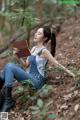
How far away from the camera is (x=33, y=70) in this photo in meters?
6.59

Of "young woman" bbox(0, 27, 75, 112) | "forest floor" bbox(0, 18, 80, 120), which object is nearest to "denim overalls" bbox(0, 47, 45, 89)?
"young woman" bbox(0, 27, 75, 112)

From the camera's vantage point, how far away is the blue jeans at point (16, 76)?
248 inches

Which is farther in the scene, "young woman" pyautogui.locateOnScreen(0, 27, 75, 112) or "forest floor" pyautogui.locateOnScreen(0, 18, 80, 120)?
"young woman" pyautogui.locateOnScreen(0, 27, 75, 112)

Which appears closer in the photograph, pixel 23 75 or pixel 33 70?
pixel 23 75

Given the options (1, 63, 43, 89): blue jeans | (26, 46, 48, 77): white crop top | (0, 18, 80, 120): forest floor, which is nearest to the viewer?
(0, 18, 80, 120): forest floor

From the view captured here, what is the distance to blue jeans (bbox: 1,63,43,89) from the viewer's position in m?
6.30

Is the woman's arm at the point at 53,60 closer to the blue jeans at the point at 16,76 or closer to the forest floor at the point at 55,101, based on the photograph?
the forest floor at the point at 55,101

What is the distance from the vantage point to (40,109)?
17.9 feet

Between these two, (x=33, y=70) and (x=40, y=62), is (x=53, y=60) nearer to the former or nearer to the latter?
(x=40, y=62)

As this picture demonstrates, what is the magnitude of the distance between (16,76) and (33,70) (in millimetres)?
315

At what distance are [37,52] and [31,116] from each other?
3.60 feet

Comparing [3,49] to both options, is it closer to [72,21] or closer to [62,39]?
[62,39]

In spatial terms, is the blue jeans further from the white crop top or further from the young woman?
the white crop top

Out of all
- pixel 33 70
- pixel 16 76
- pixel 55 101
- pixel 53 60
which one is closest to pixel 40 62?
pixel 33 70
